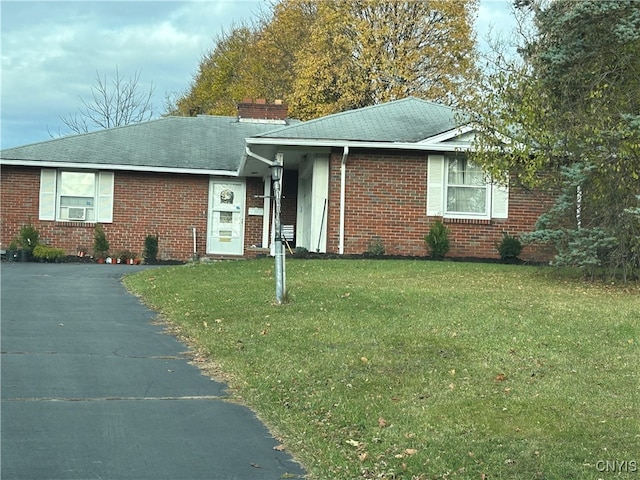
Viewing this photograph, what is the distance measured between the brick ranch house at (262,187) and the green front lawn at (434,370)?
5599 millimetres

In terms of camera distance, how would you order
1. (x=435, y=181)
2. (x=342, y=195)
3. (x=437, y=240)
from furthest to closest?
(x=435, y=181) → (x=342, y=195) → (x=437, y=240)

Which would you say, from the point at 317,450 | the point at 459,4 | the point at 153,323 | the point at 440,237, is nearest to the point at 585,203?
the point at 440,237

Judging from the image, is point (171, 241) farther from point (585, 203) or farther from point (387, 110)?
point (585, 203)

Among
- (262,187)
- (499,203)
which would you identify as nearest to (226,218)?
(262,187)

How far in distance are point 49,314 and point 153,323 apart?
1591 mm

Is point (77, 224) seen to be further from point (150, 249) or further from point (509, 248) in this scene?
point (509, 248)

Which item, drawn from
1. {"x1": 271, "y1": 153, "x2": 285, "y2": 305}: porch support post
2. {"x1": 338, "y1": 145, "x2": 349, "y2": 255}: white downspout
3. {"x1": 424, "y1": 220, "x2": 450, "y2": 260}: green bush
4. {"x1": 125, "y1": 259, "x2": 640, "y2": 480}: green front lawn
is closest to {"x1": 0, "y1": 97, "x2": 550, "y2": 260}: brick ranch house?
{"x1": 338, "y1": 145, "x2": 349, "y2": 255}: white downspout

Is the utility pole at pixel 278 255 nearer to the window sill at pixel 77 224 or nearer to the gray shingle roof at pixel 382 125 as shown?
the gray shingle roof at pixel 382 125

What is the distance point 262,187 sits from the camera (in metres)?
24.4

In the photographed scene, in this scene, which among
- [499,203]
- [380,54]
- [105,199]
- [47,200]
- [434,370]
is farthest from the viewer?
[380,54]

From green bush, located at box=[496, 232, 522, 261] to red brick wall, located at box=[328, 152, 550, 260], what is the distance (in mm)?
383

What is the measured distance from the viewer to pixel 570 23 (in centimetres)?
1312

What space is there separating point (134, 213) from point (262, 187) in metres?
3.70

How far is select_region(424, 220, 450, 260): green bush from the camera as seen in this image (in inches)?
741
